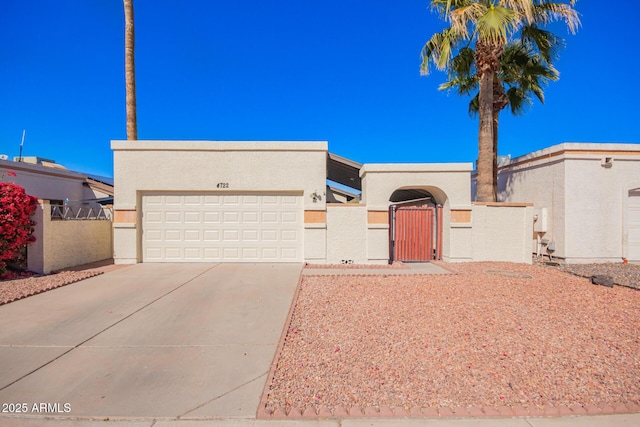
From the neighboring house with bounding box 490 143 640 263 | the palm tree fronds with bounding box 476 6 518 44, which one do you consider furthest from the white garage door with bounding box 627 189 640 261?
the palm tree fronds with bounding box 476 6 518 44

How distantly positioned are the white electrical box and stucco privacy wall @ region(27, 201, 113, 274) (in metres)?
15.5

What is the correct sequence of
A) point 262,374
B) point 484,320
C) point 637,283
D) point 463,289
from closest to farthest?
point 262,374
point 484,320
point 463,289
point 637,283

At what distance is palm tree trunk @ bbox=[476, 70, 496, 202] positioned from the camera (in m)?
10.8

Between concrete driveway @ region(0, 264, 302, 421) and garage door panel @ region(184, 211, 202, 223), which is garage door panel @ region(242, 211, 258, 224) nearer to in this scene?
garage door panel @ region(184, 211, 202, 223)

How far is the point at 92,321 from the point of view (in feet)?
16.5

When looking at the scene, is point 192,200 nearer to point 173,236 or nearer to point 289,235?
point 173,236

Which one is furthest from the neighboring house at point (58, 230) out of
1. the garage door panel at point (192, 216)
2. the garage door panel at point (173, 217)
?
the garage door panel at point (192, 216)

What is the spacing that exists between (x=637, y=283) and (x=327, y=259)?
7.98m

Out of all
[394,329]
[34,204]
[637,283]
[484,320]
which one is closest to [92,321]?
[394,329]

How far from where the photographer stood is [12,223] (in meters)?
7.89

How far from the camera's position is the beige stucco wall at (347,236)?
10.2 metres

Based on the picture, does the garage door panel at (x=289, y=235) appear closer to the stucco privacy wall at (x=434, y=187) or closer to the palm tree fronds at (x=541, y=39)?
the stucco privacy wall at (x=434, y=187)

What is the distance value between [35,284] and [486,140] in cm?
1355

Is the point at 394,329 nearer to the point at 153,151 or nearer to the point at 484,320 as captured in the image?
the point at 484,320
